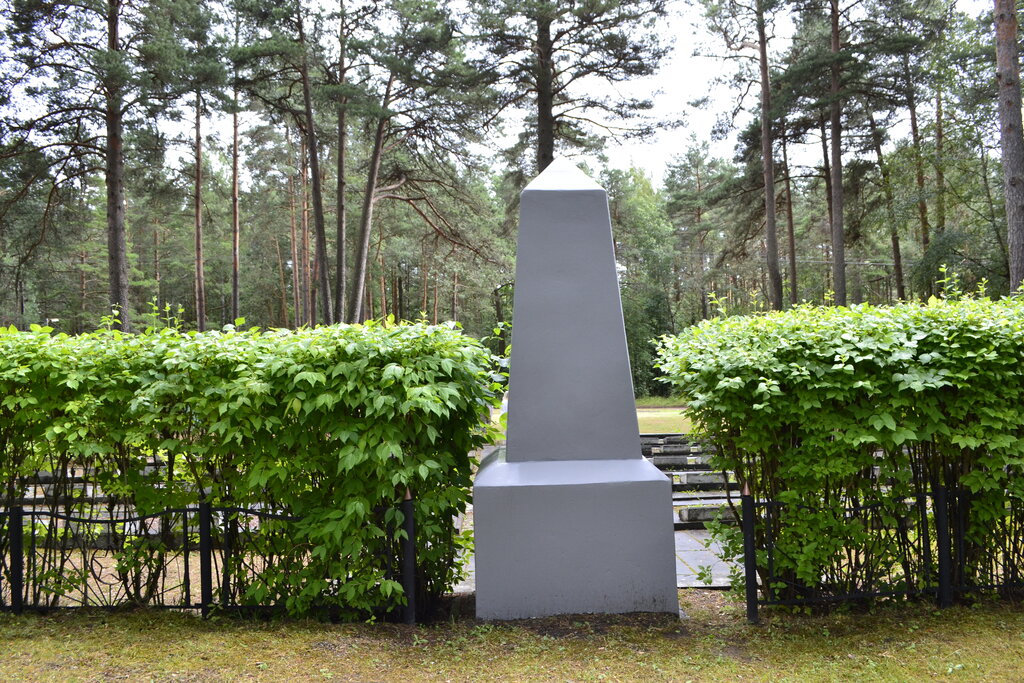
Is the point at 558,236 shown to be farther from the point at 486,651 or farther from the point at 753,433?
the point at 486,651

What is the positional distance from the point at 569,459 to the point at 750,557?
52.6 inches

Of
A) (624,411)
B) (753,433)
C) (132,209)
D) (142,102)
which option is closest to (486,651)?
(624,411)

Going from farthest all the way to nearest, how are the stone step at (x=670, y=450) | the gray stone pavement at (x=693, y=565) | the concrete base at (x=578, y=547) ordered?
the stone step at (x=670, y=450) < the gray stone pavement at (x=693, y=565) < the concrete base at (x=578, y=547)

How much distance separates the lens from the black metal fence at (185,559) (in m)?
4.60

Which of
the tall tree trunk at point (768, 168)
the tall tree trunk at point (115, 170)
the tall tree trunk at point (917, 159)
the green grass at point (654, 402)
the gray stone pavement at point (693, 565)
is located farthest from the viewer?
the green grass at point (654, 402)

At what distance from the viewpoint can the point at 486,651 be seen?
414 cm

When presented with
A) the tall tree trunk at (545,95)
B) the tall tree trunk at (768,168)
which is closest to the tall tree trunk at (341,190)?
the tall tree trunk at (545,95)

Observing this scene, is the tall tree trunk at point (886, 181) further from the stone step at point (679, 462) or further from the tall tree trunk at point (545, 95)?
the stone step at point (679, 462)

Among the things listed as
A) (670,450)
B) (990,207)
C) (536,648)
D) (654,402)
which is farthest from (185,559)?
(654,402)

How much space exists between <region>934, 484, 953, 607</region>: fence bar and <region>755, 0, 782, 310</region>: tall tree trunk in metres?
16.7

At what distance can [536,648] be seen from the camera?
4.17m

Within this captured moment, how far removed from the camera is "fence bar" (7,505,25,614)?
4784 millimetres

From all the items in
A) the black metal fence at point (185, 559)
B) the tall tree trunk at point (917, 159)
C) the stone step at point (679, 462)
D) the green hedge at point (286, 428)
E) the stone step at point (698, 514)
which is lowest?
the stone step at point (698, 514)

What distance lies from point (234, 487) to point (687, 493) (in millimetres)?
6702
